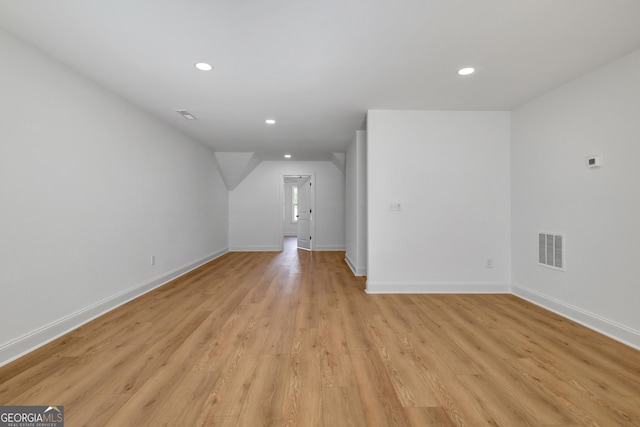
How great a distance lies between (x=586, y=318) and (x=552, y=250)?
0.72 metres

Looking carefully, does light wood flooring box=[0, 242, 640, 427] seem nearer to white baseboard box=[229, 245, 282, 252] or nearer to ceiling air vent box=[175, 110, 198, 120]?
ceiling air vent box=[175, 110, 198, 120]

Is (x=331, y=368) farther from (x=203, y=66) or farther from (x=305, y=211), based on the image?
(x=305, y=211)

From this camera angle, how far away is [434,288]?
3.56 m

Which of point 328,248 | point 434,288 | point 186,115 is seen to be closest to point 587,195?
point 434,288

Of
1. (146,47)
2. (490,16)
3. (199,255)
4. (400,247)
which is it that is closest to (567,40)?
(490,16)

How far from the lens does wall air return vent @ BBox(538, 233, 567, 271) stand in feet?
9.25

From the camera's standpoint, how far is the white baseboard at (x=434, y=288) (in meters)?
3.54

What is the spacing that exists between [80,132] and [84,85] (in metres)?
0.47

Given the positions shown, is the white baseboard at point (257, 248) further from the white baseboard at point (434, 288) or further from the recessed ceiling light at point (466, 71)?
the recessed ceiling light at point (466, 71)

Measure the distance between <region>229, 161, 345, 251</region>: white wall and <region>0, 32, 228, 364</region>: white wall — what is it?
2.99m

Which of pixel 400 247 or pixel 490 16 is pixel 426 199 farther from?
pixel 490 16

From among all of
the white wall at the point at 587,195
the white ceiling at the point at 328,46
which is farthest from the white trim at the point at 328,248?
the white ceiling at the point at 328,46

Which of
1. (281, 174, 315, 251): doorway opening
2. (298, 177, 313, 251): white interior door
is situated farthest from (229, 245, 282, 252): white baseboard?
(298, 177, 313, 251): white interior door

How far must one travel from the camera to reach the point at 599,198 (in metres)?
2.46
